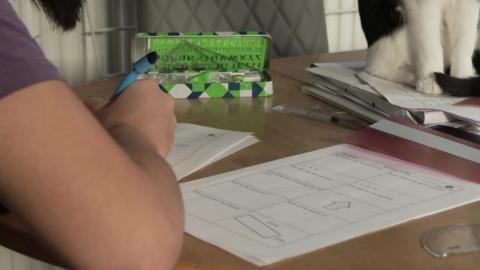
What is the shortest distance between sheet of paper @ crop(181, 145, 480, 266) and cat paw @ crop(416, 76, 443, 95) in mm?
242

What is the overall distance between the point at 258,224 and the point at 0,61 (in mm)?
315

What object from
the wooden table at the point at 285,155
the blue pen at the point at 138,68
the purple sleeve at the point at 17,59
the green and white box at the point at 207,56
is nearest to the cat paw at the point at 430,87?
the wooden table at the point at 285,155

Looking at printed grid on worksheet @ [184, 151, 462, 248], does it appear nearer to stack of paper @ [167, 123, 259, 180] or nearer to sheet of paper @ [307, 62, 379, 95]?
stack of paper @ [167, 123, 259, 180]

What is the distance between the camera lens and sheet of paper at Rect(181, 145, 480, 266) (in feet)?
2.50

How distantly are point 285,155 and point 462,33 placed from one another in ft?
1.31

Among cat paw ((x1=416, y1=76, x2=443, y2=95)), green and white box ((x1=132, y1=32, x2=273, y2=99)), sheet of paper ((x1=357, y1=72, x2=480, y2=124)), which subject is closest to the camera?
sheet of paper ((x1=357, y1=72, x2=480, y2=124))

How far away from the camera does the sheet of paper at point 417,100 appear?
1.09 metres

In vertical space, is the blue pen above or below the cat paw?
above

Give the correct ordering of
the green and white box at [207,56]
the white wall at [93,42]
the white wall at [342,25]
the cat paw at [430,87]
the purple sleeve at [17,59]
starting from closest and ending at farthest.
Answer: the purple sleeve at [17,59] < the cat paw at [430,87] < the green and white box at [207,56] < the white wall at [93,42] < the white wall at [342,25]

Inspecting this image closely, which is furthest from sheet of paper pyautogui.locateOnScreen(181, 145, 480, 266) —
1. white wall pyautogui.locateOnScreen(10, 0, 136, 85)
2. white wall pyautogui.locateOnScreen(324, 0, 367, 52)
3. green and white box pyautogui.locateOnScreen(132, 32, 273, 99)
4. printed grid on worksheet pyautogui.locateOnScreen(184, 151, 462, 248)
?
white wall pyautogui.locateOnScreen(324, 0, 367, 52)

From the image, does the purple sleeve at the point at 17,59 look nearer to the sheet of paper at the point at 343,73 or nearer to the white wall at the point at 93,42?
the sheet of paper at the point at 343,73

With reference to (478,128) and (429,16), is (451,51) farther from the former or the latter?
(478,128)

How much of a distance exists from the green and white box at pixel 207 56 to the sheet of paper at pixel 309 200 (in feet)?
1.23

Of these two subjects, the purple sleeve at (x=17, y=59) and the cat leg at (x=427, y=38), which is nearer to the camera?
the purple sleeve at (x=17, y=59)
